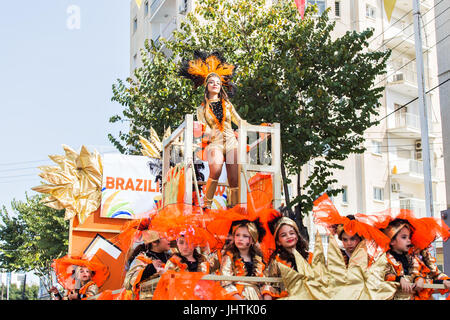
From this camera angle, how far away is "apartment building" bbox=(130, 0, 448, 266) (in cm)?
2606

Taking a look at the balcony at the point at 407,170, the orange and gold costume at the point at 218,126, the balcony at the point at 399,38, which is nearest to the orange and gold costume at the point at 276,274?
→ the orange and gold costume at the point at 218,126

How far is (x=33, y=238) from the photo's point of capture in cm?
2777

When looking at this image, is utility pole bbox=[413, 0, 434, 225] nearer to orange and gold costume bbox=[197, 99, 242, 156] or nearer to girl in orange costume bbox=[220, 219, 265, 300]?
orange and gold costume bbox=[197, 99, 242, 156]

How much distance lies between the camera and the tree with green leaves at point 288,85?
13289mm

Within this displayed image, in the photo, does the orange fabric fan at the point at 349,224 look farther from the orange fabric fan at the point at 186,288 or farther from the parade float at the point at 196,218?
the orange fabric fan at the point at 186,288

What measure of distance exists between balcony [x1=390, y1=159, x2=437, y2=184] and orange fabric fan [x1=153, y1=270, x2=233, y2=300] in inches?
957

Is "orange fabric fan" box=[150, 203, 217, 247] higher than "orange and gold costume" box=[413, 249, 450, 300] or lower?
higher

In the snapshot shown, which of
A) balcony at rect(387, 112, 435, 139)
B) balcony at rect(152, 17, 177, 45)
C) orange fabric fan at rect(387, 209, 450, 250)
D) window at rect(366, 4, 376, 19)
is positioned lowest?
orange fabric fan at rect(387, 209, 450, 250)

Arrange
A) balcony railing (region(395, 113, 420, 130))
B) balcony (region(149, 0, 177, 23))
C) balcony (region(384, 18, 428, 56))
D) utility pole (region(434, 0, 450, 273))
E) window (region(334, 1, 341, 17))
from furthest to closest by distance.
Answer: balcony (region(384, 18, 428, 56)) → balcony railing (region(395, 113, 420, 130)) → balcony (region(149, 0, 177, 23)) → window (region(334, 1, 341, 17)) → utility pole (region(434, 0, 450, 273))

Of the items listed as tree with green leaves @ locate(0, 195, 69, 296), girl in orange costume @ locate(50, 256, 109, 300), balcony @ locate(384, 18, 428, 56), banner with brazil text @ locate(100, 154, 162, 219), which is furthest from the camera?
balcony @ locate(384, 18, 428, 56)

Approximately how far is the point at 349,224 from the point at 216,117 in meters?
2.32

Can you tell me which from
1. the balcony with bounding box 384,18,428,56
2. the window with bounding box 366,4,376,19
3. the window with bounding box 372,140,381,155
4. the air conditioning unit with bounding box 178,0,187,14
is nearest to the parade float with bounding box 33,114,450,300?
the air conditioning unit with bounding box 178,0,187,14

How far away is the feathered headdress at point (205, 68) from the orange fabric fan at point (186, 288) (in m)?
3.29

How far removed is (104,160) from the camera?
8.65m
